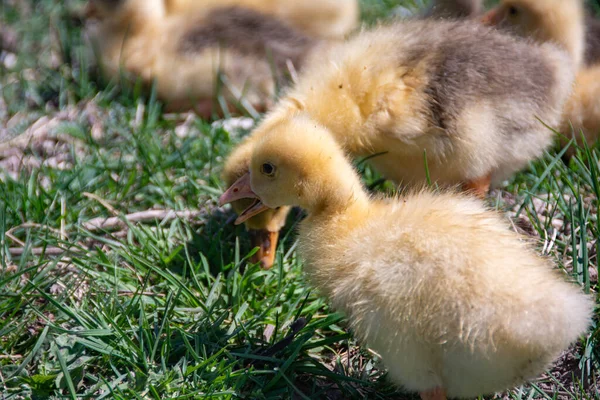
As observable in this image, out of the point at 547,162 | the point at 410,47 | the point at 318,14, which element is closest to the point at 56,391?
the point at 410,47

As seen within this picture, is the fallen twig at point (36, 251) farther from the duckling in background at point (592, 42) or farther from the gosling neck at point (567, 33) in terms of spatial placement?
the duckling in background at point (592, 42)

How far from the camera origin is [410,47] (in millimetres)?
2555

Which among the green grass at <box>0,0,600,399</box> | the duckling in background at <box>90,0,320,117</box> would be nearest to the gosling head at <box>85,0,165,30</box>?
the duckling in background at <box>90,0,320,117</box>

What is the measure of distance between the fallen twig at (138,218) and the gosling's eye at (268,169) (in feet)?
2.49

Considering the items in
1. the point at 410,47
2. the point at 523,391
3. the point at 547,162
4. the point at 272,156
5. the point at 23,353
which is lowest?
the point at 23,353

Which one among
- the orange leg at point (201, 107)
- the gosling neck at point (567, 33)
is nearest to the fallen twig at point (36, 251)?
the orange leg at point (201, 107)

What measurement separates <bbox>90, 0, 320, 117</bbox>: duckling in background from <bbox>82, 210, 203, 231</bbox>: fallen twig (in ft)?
3.09

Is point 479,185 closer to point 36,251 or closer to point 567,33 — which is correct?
point 567,33

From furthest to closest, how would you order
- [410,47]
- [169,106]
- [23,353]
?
[169,106]
[410,47]
[23,353]

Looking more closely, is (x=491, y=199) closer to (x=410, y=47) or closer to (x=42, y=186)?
(x=410, y=47)

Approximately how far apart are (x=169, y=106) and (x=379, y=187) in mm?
1314

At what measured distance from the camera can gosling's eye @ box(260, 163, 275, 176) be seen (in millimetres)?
2141

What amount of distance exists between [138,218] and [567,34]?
1.84 m

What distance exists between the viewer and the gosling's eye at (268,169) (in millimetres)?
2141
